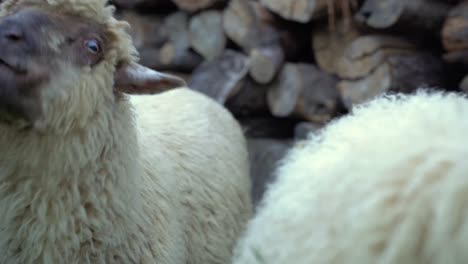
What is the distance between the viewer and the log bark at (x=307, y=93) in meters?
3.78

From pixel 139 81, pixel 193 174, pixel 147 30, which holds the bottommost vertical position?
pixel 147 30

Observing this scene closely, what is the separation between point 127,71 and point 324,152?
1032 millimetres

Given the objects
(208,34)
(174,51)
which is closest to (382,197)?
(208,34)

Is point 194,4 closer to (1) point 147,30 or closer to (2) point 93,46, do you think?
(1) point 147,30

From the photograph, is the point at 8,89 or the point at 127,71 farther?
the point at 127,71

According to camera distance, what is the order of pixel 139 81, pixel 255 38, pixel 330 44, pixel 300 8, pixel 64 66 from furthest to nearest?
pixel 255 38 → pixel 330 44 → pixel 300 8 → pixel 139 81 → pixel 64 66

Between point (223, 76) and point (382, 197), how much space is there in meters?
2.97

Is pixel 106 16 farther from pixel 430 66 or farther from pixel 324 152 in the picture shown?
pixel 430 66

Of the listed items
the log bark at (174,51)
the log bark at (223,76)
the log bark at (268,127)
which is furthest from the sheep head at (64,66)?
the log bark at (174,51)

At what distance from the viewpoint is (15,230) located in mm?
2139

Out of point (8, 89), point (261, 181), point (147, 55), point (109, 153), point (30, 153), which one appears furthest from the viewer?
point (147, 55)

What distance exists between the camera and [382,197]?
1232mm

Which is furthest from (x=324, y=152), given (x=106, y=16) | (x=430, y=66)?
(x=430, y=66)

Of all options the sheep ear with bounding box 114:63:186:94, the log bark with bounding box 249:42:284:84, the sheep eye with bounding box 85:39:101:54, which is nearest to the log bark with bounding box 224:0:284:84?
the log bark with bounding box 249:42:284:84
